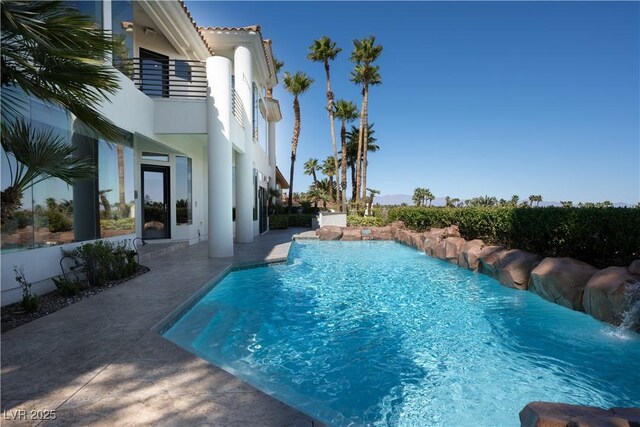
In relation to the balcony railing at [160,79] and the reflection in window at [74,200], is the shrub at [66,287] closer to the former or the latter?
the reflection in window at [74,200]

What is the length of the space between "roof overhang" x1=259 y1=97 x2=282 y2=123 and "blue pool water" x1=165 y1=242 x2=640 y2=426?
14.0 meters

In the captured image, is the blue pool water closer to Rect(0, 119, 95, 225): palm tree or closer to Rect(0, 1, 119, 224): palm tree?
Rect(0, 119, 95, 225): palm tree

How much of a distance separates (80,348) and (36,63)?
10.2 ft

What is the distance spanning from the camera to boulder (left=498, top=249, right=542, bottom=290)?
7.89 metres

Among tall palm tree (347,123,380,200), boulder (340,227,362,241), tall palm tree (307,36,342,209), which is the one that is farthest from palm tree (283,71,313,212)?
tall palm tree (347,123,380,200)

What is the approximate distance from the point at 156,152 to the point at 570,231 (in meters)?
13.0

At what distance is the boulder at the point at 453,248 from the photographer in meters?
11.4

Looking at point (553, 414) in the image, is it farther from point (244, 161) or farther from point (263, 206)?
point (263, 206)

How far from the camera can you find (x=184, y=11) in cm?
987

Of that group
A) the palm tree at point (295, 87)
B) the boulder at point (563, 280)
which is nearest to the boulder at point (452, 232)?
the boulder at point (563, 280)

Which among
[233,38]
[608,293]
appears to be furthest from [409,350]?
[233,38]

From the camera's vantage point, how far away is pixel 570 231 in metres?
7.61

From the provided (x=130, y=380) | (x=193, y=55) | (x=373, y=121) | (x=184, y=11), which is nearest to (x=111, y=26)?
(x=184, y=11)

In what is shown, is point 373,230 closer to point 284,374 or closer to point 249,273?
point 249,273
